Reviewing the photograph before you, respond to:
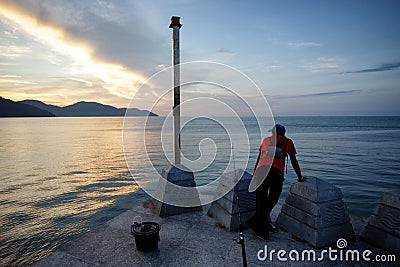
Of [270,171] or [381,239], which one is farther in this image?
→ [270,171]

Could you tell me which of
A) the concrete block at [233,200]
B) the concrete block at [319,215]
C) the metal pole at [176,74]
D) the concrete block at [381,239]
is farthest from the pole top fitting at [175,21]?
the concrete block at [381,239]

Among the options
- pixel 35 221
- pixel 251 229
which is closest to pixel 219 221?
pixel 251 229

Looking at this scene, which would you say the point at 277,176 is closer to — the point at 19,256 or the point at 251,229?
the point at 251,229

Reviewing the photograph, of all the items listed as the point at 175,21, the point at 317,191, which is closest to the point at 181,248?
the point at 317,191

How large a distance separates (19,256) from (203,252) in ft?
18.8

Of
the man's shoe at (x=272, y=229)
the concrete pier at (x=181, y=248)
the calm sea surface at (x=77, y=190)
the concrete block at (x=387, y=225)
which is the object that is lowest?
the calm sea surface at (x=77, y=190)

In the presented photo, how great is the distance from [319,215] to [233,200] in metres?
1.86

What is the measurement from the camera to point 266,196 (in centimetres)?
559

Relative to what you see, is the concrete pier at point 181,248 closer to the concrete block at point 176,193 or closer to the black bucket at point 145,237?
the black bucket at point 145,237

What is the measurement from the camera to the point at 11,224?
9.51 meters

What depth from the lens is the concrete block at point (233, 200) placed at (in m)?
5.90

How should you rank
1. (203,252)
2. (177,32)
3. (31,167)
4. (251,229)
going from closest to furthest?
(203,252) → (251,229) → (177,32) → (31,167)

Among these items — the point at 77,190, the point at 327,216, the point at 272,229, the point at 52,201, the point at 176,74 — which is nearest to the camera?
the point at 327,216

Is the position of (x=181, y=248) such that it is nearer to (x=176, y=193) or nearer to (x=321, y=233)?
(x=176, y=193)
